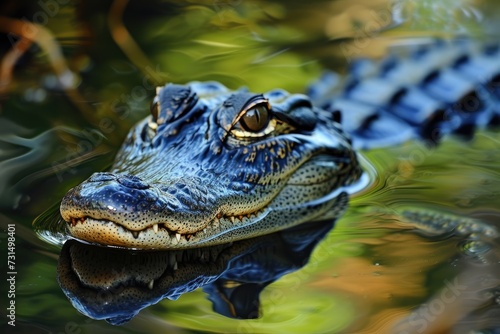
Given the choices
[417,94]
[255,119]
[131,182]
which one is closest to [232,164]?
[255,119]

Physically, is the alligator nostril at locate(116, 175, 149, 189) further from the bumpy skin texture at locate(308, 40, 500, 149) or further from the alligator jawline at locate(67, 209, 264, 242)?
the bumpy skin texture at locate(308, 40, 500, 149)

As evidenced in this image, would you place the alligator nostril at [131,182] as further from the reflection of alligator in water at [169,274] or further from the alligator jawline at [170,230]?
the reflection of alligator in water at [169,274]

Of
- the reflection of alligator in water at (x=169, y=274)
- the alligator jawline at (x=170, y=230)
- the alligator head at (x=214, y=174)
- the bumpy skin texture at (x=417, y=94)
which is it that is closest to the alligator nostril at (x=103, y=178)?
the alligator head at (x=214, y=174)

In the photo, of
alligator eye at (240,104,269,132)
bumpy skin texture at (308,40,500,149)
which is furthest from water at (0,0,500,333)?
alligator eye at (240,104,269,132)

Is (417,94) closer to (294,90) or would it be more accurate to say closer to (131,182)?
(294,90)

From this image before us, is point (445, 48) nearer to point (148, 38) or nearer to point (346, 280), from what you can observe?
point (148, 38)
